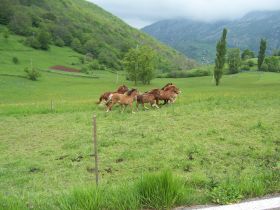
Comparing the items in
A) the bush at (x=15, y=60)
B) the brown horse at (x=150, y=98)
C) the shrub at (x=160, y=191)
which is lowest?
the brown horse at (x=150, y=98)

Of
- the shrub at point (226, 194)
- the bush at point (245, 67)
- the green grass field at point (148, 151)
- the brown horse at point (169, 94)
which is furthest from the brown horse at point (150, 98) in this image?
the bush at point (245, 67)

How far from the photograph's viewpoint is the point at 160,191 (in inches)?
226

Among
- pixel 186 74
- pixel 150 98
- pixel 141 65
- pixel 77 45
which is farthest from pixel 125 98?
pixel 77 45

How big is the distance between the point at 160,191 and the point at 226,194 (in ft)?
3.57

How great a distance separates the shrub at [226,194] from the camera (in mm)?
5805

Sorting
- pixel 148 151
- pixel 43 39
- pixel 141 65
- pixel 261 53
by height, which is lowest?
pixel 148 151

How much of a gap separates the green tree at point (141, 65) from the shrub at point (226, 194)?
80.2 meters

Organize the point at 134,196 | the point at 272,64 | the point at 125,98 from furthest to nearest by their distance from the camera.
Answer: the point at 272,64 < the point at 125,98 < the point at 134,196

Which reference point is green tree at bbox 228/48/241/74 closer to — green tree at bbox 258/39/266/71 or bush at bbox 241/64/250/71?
green tree at bbox 258/39/266/71

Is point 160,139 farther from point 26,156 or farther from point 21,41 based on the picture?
point 21,41

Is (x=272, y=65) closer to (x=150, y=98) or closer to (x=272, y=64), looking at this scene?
(x=272, y=64)

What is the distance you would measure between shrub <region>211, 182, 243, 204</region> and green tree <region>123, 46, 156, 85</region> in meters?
80.2

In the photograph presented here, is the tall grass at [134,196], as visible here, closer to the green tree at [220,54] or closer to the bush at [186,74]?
the green tree at [220,54]

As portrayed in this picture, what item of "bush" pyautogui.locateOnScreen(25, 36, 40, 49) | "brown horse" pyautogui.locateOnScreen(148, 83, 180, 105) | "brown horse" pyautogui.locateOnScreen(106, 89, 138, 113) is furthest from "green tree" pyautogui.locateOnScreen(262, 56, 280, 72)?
"brown horse" pyautogui.locateOnScreen(106, 89, 138, 113)
